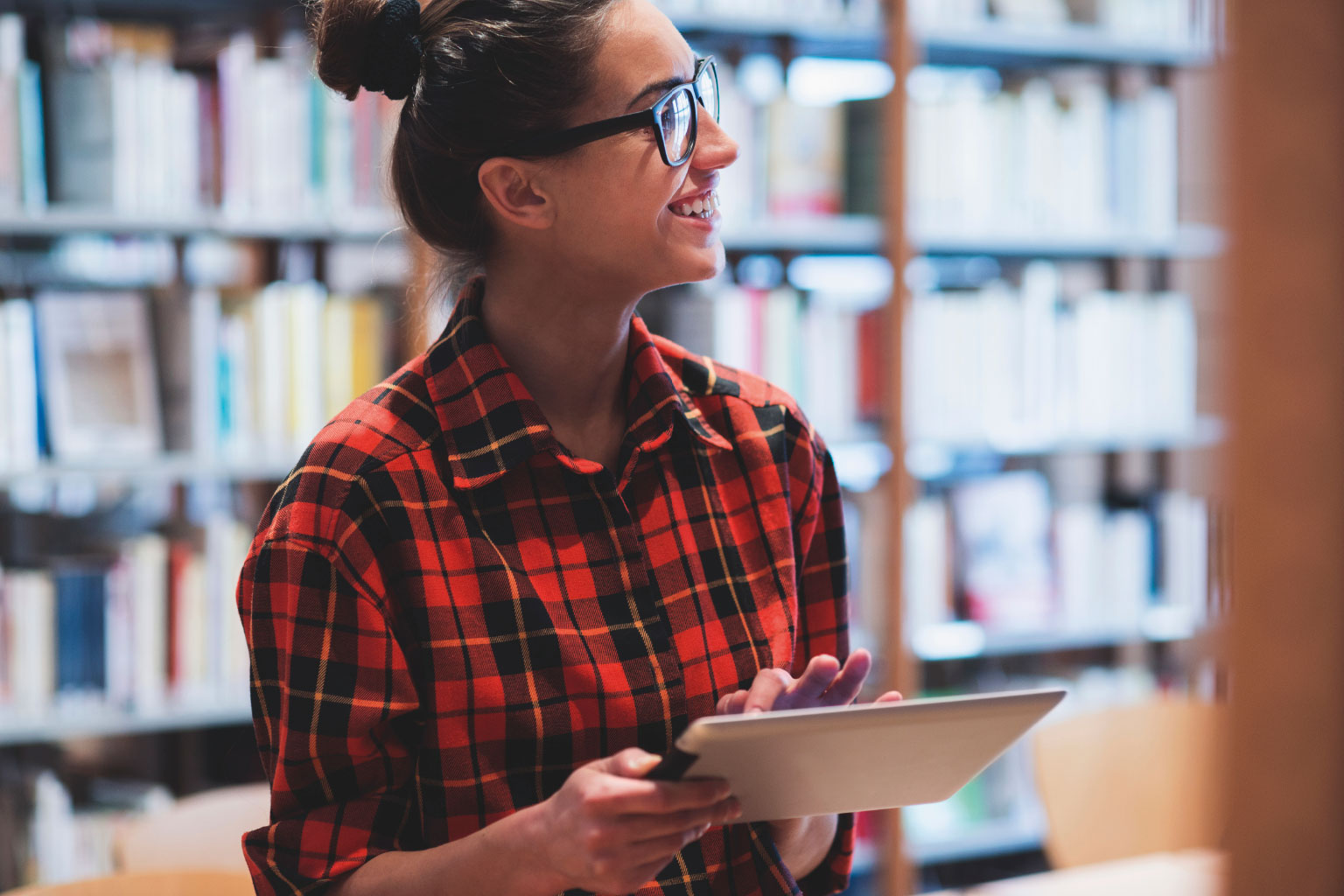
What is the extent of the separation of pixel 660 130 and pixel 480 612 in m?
0.44

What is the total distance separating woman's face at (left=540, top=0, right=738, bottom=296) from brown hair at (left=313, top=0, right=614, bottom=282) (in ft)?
0.08

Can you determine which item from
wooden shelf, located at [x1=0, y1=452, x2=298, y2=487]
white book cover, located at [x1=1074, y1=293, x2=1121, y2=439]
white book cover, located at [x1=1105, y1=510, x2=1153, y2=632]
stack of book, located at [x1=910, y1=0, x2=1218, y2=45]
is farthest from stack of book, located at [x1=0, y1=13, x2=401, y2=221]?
white book cover, located at [x1=1105, y1=510, x2=1153, y2=632]

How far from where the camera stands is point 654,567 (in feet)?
3.31

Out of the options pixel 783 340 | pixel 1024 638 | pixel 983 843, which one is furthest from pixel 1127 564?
pixel 783 340

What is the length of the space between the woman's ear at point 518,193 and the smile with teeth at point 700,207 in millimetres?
112

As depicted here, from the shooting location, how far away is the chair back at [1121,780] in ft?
5.58

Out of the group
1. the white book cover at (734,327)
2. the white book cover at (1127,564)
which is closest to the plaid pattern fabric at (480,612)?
the white book cover at (734,327)

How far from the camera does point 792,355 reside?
8.09ft

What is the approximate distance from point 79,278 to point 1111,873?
1932mm

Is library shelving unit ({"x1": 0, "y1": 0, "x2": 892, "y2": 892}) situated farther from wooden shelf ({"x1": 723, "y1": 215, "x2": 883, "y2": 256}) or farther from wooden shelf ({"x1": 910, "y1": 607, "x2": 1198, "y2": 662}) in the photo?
wooden shelf ({"x1": 910, "y1": 607, "x2": 1198, "y2": 662})

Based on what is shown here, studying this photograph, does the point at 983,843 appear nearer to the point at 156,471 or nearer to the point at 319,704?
the point at 156,471

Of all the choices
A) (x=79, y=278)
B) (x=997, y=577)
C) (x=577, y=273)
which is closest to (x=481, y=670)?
(x=577, y=273)

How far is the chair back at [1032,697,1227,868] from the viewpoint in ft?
5.58

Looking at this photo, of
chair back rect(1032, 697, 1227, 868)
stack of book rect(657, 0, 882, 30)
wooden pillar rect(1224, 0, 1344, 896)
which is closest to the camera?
wooden pillar rect(1224, 0, 1344, 896)
